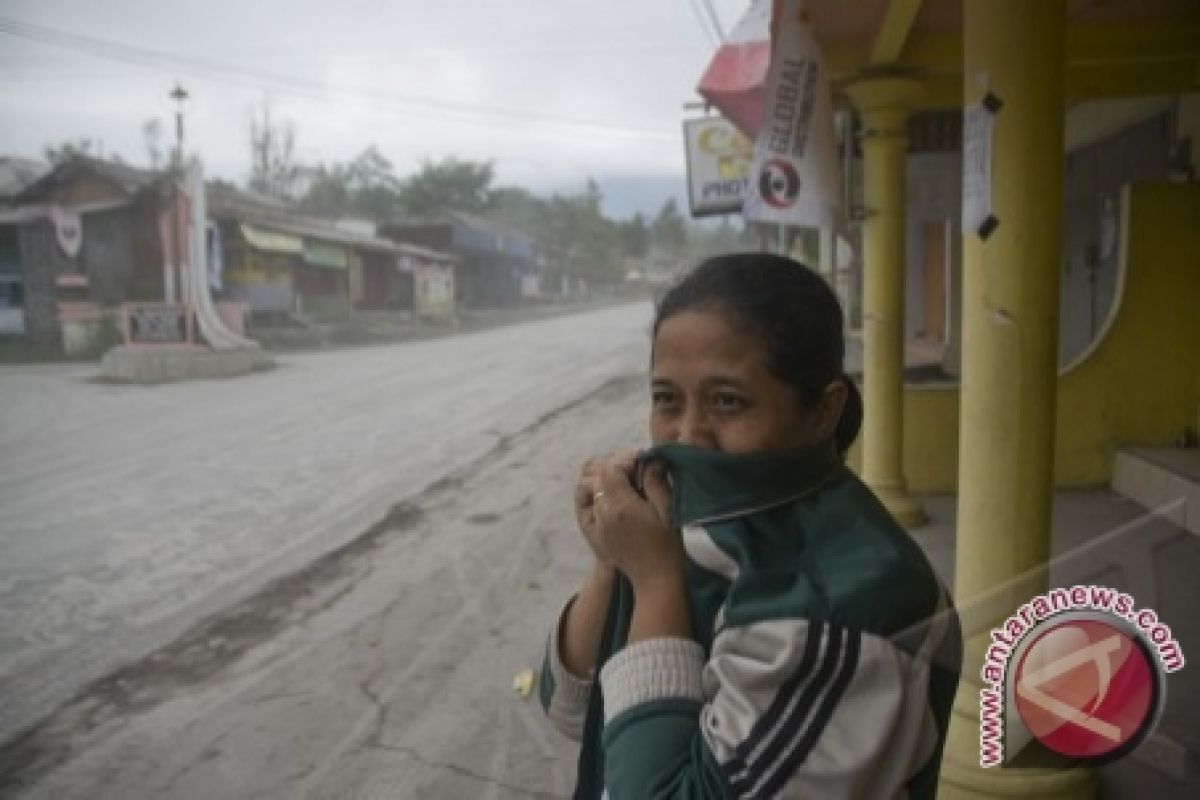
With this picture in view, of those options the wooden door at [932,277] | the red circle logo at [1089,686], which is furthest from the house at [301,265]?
the red circle logo at [1089,686]

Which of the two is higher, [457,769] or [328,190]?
[328,190]

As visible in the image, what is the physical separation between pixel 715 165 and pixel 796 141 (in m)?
13.6

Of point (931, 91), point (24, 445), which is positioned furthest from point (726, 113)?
point (24, 445)

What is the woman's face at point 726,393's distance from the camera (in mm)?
1030

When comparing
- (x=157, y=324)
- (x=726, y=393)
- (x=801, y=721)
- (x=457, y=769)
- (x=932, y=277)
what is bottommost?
(x=457, y=769)

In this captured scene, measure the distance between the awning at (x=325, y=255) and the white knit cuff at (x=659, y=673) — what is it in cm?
2157

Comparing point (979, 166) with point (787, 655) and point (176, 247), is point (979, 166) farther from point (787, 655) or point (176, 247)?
point (176, 247)

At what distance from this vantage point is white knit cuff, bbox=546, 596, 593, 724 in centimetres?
125

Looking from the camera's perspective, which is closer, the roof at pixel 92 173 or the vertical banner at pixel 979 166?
the vertical banner at pixel 979 166

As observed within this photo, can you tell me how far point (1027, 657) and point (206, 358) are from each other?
16054mm

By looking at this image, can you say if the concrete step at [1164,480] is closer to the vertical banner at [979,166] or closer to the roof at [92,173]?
the vertical banner at [979,166]

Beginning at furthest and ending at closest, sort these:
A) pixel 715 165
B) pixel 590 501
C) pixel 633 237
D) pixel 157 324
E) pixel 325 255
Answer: pixel 633 237
pixel 325 255
pixel 715 165
pixel 157 324
pixel 590 501

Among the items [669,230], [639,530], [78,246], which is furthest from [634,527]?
[669,230]

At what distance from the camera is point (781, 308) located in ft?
3.40
